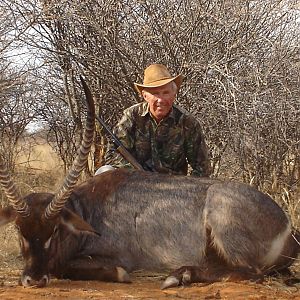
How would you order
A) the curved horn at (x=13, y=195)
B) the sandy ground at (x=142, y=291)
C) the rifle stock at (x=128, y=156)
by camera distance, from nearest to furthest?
the sandy ground at (x=142, y=291) < the curved horn at (x=13, y=195) < the rifle stock at (x=128, y=156)

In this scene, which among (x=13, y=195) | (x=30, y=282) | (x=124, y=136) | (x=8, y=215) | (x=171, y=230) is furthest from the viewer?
(x=124, y=136)

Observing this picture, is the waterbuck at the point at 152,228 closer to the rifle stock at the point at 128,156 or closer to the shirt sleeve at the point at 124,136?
the rifle stock at the point at 128,156

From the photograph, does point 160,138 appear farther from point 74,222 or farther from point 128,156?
point 74,222

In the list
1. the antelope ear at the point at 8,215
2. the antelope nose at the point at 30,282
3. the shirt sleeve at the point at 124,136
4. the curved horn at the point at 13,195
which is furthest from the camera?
the shirt sleeve at the point at 124,136

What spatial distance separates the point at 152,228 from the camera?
18.7 feet

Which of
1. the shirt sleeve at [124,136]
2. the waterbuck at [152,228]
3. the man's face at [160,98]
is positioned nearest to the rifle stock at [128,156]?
the shirt sleeve at [124,136]

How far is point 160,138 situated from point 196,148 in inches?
14.6

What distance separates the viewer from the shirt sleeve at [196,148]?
23.0 feet

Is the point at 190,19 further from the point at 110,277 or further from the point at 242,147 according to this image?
the point at 110,277

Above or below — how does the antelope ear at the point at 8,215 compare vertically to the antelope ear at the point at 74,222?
above

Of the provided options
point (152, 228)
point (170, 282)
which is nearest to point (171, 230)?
point (152, 228)

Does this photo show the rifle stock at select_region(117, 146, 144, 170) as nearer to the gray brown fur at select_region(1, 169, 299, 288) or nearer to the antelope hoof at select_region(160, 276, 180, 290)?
the gray brown fur at select_region(1, 169, 299, 288)

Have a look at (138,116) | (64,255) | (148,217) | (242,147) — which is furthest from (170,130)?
(64,255)

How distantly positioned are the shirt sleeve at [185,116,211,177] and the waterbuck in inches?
44.1
